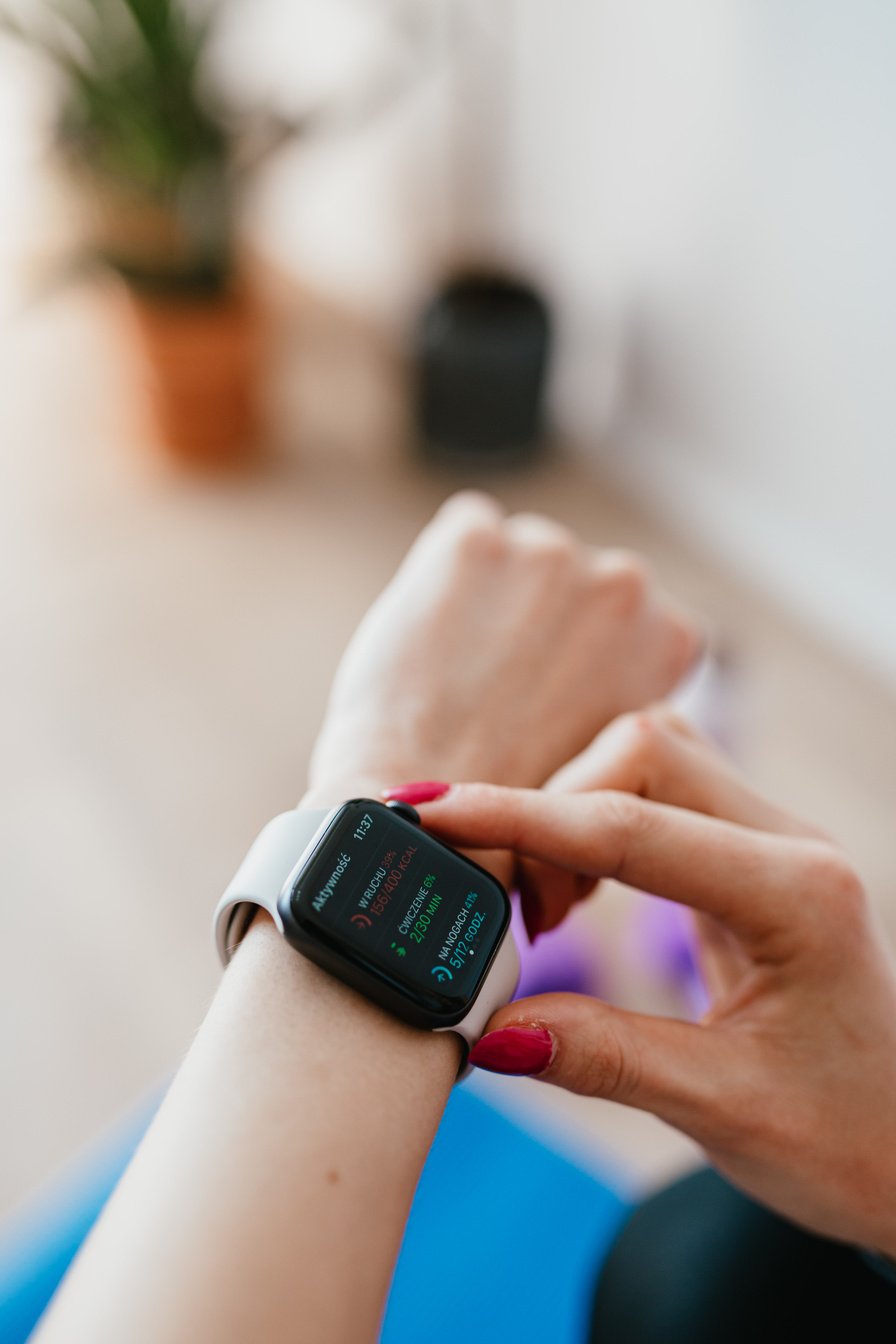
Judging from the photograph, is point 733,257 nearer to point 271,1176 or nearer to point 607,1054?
point 607,1054

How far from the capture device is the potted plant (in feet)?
6.80

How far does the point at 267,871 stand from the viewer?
24.2 inches

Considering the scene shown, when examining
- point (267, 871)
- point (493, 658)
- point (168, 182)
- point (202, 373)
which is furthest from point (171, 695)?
point (267, 871)

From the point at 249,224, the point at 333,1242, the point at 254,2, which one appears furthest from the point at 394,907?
the point at 254,2

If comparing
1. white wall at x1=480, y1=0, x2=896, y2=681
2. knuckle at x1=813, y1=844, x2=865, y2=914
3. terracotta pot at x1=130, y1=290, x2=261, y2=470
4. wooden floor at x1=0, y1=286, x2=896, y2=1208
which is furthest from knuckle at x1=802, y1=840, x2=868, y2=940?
terracotta pot at x1=130, y1=290, x2=261, y2=470

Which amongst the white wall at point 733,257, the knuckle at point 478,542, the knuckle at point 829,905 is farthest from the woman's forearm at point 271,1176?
the white wall at point 733,257

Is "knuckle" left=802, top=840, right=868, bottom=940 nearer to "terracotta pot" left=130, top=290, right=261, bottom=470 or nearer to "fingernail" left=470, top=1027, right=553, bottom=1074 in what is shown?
"fingernail" left=470, top=1027, right=553, bottom=1074

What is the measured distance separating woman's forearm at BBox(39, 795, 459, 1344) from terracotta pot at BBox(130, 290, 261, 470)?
1.96 m

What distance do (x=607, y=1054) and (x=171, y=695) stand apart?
152 cm

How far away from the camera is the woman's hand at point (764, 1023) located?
1.94 feet

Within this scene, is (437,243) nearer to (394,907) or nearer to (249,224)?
(249,224)

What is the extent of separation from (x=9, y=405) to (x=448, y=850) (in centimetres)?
239

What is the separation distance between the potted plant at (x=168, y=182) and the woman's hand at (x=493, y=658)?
1.56 meters

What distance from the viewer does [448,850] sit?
64 centimetres
